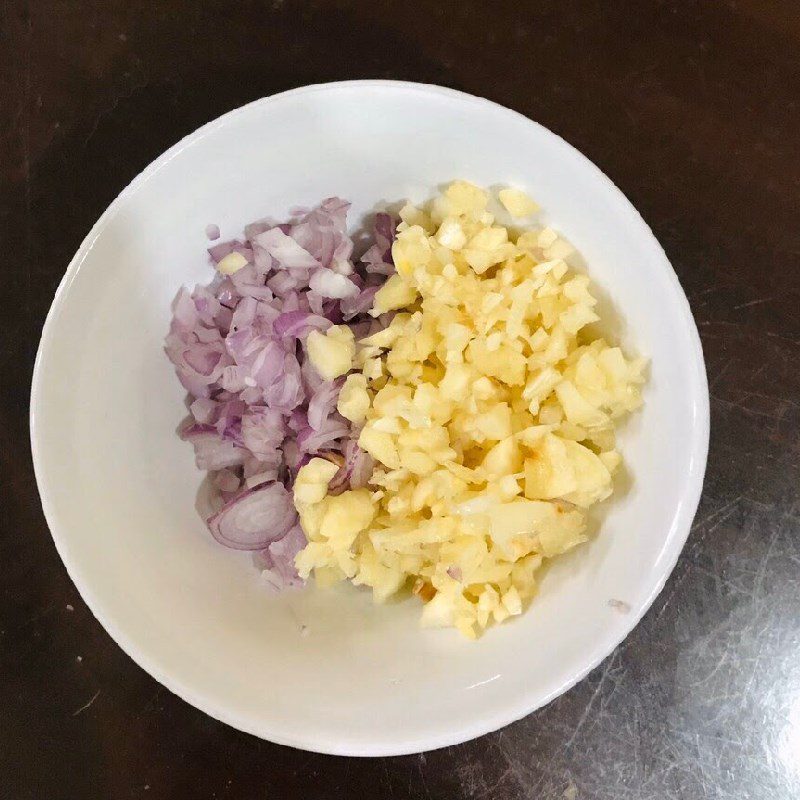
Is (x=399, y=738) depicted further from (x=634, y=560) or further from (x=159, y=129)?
(x=159, y=129)

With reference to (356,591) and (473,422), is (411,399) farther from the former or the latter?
(356,591)

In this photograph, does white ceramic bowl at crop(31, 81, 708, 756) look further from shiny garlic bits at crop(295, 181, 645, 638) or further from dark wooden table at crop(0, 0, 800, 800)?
dark wooden table at crop(0, 0, 800, 800)

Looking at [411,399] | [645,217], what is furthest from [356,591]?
[645,217]

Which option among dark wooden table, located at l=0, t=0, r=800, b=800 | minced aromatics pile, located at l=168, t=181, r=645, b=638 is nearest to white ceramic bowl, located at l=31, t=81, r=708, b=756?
minced aromatics pile, located at l=168, t=181, r=645, b=638

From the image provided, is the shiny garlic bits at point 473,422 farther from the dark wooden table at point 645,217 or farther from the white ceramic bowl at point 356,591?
the dark wooden table at point 645,217

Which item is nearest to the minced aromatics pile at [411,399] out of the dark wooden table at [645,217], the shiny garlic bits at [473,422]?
the shiny garlic bits at [473,422]

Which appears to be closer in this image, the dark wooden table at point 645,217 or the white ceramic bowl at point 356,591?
the white ceramic bowl at point 356,591

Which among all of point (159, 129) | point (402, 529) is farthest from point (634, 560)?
point (159, 129)
